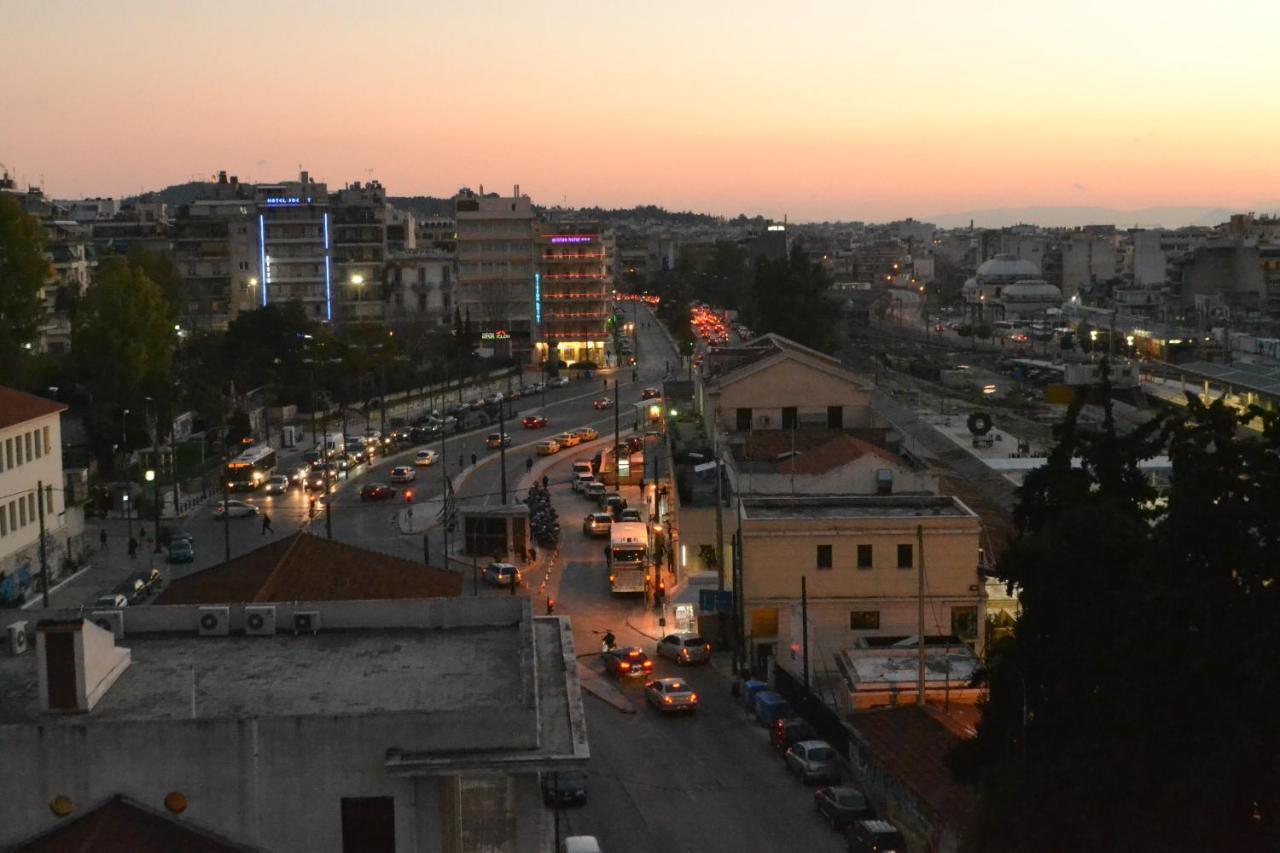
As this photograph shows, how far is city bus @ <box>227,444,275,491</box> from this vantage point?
28219 millimetres

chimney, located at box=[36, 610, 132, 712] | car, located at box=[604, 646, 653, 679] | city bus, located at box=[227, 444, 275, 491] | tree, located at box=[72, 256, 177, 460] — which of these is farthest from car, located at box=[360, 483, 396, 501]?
chimney, located at box=[36, 610, 132, 712]

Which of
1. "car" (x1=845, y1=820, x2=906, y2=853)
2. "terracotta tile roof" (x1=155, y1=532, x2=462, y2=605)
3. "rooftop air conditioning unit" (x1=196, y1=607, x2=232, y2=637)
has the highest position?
"rooftop air conditioning unit" (x1=196, y1=607, x2=232, y2=637)

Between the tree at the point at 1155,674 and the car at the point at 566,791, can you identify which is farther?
the car at the point at 566,791

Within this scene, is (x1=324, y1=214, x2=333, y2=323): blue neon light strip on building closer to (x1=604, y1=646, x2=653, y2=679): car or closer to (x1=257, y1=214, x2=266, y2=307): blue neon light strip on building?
(x1=257, y1=214, x2=266, y2=307): blue neon light strip on building

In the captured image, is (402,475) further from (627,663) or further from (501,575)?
(627,663)

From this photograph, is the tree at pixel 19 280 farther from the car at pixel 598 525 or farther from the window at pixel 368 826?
the window at pixel 368 826

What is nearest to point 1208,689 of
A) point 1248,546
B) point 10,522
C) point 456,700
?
point 1248,546

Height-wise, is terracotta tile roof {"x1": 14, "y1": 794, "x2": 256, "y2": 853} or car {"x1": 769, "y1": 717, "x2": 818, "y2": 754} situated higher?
terracotta tile roof {"x1": 14, "y1": 794, "x2": 256, "y2": 853}

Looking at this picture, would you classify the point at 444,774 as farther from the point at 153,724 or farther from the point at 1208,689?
the point at 1208,689

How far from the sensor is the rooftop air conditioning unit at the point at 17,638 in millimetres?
8305

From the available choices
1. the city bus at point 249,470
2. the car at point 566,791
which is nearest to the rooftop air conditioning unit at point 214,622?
the car at point 566,791

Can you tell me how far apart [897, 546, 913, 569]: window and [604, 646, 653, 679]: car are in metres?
2.79

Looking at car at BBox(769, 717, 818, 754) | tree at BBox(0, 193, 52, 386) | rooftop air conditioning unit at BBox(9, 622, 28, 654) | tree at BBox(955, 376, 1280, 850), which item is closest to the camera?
tree at BBox(955, 376, 1280, 850)

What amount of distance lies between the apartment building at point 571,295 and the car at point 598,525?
27885mm
